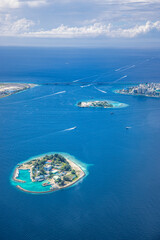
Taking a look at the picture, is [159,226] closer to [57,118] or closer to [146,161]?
[146,161]

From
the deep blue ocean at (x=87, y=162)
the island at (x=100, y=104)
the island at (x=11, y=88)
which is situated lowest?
the deep blue ocean at (x=87, y=162)

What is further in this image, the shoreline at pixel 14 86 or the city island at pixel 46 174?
the shoreline at pixel 14 86

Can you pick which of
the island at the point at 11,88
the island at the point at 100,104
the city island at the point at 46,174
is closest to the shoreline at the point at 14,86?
the island at the point at 11,88

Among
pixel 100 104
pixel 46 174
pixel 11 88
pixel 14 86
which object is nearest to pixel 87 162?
pixel 46 174

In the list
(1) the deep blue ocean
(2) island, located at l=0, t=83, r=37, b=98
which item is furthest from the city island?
(2) island, located at l=0, t=83, r=37, b=98

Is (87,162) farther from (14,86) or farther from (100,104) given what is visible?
(14,86)

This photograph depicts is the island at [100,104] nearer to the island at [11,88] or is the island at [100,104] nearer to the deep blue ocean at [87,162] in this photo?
the deep blue ocean at [87,162]

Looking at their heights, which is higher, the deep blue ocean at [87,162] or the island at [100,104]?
the island at [100,104]
